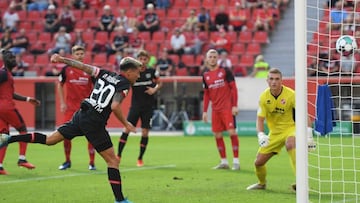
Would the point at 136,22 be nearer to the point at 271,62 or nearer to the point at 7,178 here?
the point at 271,62

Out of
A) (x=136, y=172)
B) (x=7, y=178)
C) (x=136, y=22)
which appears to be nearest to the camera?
(x=7, y=178)

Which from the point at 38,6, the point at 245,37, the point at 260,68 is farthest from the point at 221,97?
the point at 38,6

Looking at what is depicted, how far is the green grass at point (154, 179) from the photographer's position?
10742 mm

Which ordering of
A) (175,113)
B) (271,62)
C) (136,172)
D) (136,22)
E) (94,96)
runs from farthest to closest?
(136,22) < (271,62) < (175,113) < (136,172) < (94,96)

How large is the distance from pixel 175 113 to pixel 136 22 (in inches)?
236

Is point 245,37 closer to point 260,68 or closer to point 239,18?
point 239,18

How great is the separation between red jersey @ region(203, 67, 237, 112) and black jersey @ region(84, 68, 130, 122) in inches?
233

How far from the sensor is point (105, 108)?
1010cm

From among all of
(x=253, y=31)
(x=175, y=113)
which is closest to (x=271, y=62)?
(x=253, y=31)

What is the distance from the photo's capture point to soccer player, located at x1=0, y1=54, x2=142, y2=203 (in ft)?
32.2

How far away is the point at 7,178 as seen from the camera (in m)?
13.2

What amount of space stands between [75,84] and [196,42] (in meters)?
14.7

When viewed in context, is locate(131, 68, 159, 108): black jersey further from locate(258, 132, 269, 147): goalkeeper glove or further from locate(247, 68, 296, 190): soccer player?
locate(258, 132, 269, 147): goalkeeper glove

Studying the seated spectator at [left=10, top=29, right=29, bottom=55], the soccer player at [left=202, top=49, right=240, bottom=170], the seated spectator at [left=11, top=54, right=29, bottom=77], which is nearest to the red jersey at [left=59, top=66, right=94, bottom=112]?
the soccer player at [left=202, top=49, right=240, bottom=170]
